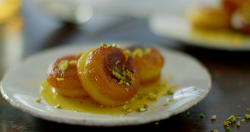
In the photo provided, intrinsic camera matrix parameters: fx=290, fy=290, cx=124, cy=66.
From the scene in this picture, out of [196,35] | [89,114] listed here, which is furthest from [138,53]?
[196,35]

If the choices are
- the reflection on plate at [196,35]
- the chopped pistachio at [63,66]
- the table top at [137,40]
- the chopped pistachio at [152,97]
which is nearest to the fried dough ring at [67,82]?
the chopped pistachio at [63,66]

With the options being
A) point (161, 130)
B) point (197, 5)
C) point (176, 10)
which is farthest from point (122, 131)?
point (176, 10)

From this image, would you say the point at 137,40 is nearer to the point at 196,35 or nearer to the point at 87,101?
the point at 196,35

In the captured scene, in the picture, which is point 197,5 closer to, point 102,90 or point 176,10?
point 176,10

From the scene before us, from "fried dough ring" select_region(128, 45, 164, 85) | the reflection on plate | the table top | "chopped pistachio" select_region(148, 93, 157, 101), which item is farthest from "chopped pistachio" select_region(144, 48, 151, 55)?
the reflection on plate

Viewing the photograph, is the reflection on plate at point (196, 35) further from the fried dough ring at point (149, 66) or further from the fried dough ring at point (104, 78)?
the fried dough ring at point (104, 78)

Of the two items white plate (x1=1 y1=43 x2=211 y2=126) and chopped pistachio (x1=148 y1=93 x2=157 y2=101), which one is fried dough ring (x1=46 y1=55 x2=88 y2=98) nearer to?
white plate (x1=1 y1=43 x2=211 y2=126)
